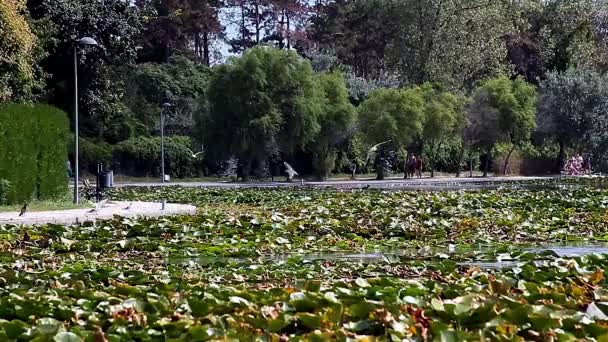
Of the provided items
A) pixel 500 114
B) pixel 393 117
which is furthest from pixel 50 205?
pixel 500 114

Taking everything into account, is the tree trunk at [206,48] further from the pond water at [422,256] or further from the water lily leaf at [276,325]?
the water lily leaf at [276,325]

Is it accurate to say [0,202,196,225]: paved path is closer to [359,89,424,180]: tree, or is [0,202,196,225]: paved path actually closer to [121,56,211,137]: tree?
[359,89,424,180]: tree

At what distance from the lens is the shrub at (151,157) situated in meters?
47.3

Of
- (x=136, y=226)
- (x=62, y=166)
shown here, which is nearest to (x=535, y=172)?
(x=62, y=166)

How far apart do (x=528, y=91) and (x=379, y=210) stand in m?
34.6

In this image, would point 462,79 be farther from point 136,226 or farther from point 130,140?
point 136,226

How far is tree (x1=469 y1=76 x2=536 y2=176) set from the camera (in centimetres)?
4841

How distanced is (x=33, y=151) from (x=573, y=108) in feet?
116

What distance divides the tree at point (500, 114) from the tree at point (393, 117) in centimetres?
441

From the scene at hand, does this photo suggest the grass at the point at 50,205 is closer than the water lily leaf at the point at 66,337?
No

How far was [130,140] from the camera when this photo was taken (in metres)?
48.0

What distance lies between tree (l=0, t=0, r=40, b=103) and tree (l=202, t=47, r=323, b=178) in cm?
1337

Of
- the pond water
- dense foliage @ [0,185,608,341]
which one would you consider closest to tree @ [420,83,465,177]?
dense foliage @ [0,185,608,341]

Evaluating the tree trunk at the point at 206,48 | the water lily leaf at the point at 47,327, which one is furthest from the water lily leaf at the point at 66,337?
the tree trunk at the point at 206,48
